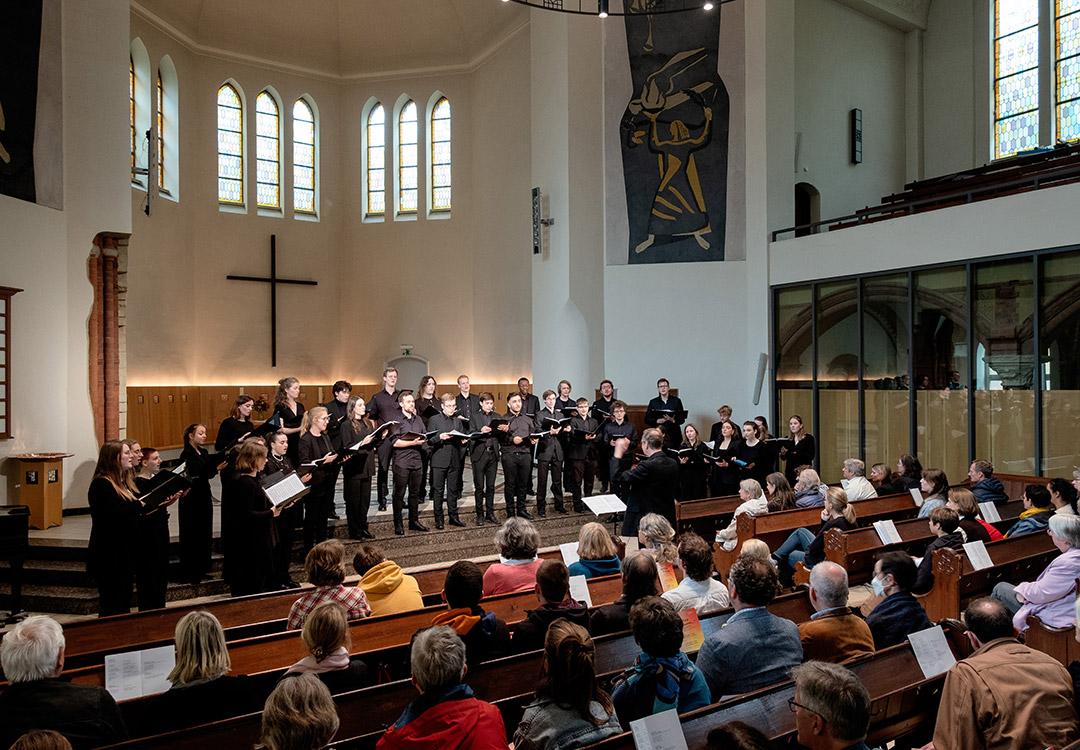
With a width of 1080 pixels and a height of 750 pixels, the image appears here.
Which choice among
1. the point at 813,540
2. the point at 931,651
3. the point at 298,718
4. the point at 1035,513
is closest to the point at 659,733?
the point at 298,718

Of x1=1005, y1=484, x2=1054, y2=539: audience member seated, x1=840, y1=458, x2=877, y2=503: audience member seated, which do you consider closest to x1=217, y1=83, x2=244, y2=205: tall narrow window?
x1=840, y1=458, x2=877, y2=503: audience member seated

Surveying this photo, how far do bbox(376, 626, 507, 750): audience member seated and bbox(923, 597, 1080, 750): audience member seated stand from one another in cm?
163

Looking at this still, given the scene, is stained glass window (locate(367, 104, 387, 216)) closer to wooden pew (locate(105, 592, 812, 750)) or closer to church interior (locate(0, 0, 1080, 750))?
church interior (locate(0, 0, 1080, 750))

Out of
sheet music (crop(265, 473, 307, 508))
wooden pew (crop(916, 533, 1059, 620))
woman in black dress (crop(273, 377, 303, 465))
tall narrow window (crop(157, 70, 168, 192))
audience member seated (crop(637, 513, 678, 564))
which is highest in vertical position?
tall narrow window (crop(157, 70, 168, 192))

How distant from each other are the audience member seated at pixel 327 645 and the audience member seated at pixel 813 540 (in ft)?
13.7

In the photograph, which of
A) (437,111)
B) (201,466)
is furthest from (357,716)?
(437,111)

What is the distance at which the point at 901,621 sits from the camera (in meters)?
3.95

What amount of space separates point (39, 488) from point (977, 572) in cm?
893

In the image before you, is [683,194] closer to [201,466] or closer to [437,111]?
[437,111]

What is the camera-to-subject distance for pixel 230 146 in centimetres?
1691

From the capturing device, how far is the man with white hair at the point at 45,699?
9.18ft

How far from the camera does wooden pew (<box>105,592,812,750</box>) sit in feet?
9.30

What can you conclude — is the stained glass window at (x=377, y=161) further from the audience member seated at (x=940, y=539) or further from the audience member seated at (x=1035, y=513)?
the audience member seated at (x=940, y=539)

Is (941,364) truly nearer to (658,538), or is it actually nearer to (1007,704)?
(658,538)
